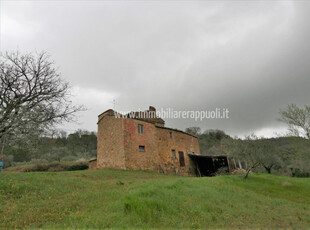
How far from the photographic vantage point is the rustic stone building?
21.9m

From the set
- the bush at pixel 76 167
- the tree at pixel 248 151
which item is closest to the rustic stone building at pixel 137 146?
the bush at pixel 76 167

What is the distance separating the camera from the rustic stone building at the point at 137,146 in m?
21.9

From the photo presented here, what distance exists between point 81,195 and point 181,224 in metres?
5.43

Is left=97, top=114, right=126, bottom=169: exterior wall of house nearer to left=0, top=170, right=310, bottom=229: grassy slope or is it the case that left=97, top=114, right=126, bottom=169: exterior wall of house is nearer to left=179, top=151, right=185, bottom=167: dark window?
left=0, top=170, right=310, bottom=229: grassy slope

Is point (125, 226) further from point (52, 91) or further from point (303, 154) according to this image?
point (303, 154)

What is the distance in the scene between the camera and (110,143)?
23188mm

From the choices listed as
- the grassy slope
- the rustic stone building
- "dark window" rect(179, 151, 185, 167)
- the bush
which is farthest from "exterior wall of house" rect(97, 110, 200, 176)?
the grassy slope

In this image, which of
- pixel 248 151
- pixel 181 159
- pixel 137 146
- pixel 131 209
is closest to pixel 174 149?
pixel 181 159

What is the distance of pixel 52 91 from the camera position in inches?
541

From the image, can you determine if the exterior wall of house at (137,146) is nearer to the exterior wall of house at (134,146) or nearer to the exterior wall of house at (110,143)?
the exterior wall of house at (134,146)

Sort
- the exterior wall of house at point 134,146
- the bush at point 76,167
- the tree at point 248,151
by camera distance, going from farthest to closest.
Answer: the bush at point 76,167 < the tree at point 248,151 < the exterior wall of house at point 134,146

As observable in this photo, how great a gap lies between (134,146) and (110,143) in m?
3.22

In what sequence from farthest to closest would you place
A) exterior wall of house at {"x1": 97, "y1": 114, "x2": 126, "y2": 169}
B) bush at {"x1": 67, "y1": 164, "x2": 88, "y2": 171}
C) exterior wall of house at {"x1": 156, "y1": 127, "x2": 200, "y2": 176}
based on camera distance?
bush at {"x1": 67, "y1": 164, "x2": 88, "y2": 171} < exterior wall of house at {"x1": 156, "y1": 127, "x2": 200, "y2": 176} < exterior wall of house at {"x1": 97, "y1": 114, "x2": 126, "y2": 169}

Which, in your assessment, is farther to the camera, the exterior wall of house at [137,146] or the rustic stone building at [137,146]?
the rustic stone building at [137,146]
